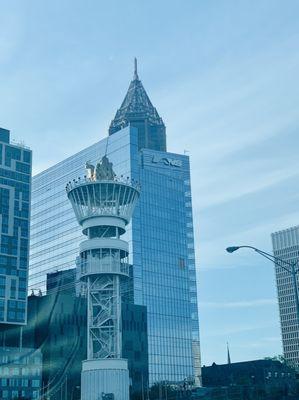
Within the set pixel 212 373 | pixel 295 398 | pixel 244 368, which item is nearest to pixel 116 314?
pixel 295 398

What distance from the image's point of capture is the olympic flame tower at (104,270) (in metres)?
106

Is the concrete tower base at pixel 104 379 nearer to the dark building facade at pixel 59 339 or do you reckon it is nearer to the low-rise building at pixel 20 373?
the dark building facade at pixel 59 339

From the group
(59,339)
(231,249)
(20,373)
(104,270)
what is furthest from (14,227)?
(231,249)

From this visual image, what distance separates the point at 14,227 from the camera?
163m

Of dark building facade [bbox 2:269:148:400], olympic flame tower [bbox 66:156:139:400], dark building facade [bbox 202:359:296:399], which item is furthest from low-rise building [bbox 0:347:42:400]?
dark building facade [bbox 202:359:296:399]

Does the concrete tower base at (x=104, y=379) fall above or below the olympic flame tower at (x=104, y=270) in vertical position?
below

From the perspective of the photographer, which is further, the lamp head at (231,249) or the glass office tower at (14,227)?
the glass office tower at (14,227)

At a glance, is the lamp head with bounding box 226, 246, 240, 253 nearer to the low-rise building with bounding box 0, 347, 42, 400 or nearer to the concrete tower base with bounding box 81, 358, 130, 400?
the concrete tower base with bounding box 81, 358, 130, 400

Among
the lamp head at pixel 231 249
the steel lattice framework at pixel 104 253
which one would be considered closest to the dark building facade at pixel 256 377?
the steel lattice framework at pixel 104 253

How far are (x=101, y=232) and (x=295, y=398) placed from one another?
55.0 meters

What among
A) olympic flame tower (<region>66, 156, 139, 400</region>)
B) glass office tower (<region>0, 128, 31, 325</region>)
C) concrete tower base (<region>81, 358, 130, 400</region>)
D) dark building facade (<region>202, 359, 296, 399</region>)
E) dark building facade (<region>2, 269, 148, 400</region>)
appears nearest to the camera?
concrete tower base (<region>81, 358, 130, 400</region>)

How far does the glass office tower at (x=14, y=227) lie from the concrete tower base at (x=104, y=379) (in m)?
52.8

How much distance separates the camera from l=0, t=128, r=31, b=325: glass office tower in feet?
513

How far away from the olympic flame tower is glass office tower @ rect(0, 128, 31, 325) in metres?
43.4
